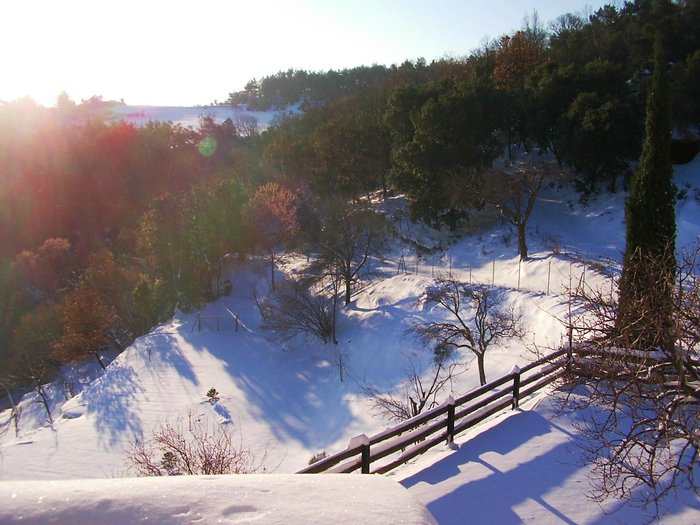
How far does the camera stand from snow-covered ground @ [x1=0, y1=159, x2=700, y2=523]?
25.9 feet

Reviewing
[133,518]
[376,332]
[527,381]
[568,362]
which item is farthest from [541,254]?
[133,518]

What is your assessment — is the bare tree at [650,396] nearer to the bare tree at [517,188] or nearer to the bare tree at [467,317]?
the bare tree at [467,317]

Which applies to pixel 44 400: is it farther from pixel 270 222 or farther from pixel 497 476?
pixel 497 476

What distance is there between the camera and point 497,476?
7.08 meters

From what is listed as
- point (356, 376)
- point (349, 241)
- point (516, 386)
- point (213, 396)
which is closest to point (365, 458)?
point (516, 386)

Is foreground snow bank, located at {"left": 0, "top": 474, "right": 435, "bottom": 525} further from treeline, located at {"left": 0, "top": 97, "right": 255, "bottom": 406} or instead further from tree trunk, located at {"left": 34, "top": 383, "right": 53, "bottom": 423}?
treeline, located at {"left": 0, "top": 97, "right": 255, "bottom": 406}

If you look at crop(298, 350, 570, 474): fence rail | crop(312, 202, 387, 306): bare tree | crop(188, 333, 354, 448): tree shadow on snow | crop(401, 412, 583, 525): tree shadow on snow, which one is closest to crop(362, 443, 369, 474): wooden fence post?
crop(298, 350, 570, 474): fence rail

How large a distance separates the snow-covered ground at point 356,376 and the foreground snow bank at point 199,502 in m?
4.21

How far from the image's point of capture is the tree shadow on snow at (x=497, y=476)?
6.23m

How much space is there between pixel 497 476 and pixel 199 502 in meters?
5.48

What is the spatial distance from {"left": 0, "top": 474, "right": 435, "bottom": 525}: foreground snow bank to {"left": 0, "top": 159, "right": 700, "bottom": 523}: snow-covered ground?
421cm

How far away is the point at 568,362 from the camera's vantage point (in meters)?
7.07

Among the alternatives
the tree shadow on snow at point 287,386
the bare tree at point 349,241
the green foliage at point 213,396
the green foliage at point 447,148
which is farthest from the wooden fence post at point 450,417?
the green foliage at point 447,148

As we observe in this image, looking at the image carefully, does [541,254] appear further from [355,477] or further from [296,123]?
[296,123]
